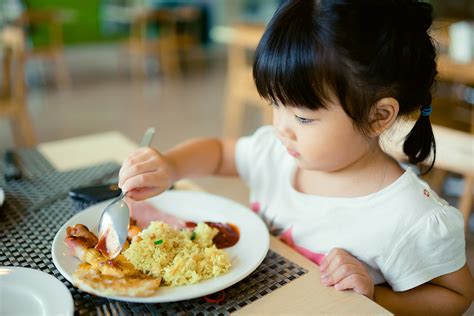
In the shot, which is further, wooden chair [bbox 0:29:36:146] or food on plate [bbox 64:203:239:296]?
wooden chair [bbox 0:29:36:146]

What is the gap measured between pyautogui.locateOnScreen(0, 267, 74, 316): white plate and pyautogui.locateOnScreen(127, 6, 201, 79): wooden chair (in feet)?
15.0

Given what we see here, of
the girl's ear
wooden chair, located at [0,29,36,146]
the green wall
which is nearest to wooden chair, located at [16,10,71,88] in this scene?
the green wall

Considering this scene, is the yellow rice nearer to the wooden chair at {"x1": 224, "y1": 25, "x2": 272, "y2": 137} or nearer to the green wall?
the wooden chair at {"x1": 224, "y1": 25, "x2": 272, "y2": 137}

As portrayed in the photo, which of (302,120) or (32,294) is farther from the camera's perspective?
(302,120)

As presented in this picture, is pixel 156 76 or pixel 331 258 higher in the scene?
pixel 331 258

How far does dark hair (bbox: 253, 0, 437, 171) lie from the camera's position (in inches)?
24.0

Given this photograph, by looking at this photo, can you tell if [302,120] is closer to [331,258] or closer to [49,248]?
[331,258]

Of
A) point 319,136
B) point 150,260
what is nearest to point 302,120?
point 319,136

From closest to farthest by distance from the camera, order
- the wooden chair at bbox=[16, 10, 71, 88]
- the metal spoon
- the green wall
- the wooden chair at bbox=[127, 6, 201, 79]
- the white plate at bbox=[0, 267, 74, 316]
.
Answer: the white plate at bbox=[0, 267, 74, 316] → the metal spoon → the wooden chair at bbox=[16, 10, 71, 88] → the wooden chair at bbox=[127, 6, 201, 79] → the green wall

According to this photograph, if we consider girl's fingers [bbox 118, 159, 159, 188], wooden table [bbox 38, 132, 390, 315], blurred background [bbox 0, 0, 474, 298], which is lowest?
blurred background [bbox 0, 0, 474, 298]

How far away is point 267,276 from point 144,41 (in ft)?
15.2

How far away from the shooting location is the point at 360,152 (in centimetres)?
73

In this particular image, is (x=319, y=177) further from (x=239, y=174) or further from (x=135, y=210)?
(x=135, y=210)

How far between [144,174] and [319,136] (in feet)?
0.91
